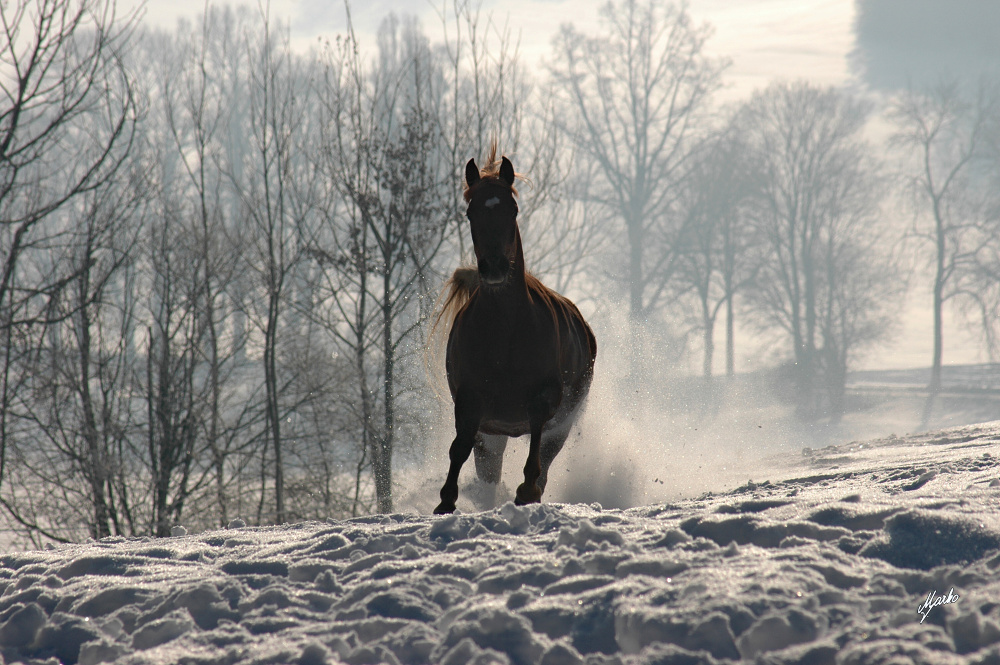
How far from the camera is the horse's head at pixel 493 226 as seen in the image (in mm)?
3344

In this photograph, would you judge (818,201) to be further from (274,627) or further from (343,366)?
(274,627)

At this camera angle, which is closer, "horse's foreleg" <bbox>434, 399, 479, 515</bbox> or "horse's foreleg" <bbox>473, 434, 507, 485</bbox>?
"horse's foreleg" <bbox>434, 399, 479, 515</bbox>

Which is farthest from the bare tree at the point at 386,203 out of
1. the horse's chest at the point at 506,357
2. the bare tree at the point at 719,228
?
the bare tree at the point at 719,228

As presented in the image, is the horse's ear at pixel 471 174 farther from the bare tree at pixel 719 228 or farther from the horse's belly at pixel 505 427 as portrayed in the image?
the bare tree at pixel 719 228

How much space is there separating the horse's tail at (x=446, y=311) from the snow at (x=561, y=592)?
1.88 meters

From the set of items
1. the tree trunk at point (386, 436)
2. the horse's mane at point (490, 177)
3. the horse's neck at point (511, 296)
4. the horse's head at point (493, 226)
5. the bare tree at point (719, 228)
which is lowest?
the tree trunk at point (386, 436)

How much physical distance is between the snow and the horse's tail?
188 cm

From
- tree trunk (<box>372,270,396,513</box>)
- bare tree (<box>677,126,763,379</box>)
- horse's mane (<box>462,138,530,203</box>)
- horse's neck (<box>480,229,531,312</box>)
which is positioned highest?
bare tree (<box>677,126,763,379</box>)

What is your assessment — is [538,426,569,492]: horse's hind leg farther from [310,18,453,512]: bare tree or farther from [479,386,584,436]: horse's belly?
[310,18,453,512]: bare tree

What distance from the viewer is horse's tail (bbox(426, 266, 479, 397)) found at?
456 centimetres

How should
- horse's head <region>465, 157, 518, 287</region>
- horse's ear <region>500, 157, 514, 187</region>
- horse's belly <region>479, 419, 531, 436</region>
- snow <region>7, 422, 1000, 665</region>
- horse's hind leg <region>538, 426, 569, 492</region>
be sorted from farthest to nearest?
horse's hind leg <region>538, 426, 569, 492</region>
horse's belly <region>479, 419, 531, 436</region>
horse's ear <region>500, 157, 514, 187</region>
horse's head <region>465, 157, 518, 287</region>
snow <region>7, 422, 1000, 665</region>

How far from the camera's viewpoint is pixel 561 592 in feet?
6.88

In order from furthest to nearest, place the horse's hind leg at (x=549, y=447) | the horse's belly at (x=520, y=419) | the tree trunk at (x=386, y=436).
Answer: the tree trunk at (x=386, y=436) → the horse's hind leg at (x=549, y=447) → the horse's belly at (x=520, y=419)

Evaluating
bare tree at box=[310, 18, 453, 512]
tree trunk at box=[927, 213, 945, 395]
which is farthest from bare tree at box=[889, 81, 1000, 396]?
bare tree at box=[310, 18, 453, 512]
